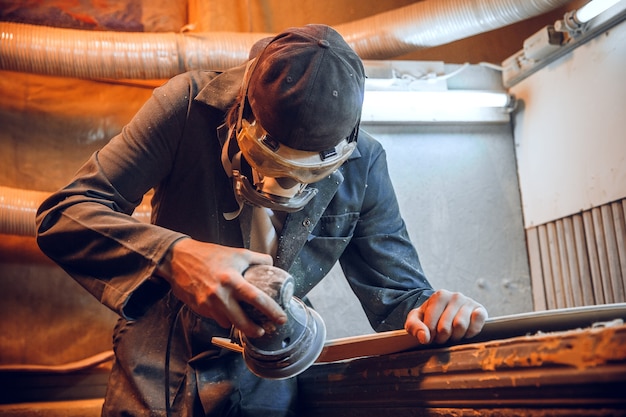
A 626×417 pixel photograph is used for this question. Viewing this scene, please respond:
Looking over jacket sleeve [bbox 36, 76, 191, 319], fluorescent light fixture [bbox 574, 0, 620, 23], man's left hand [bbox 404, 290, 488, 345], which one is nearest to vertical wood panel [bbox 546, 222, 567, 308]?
fluorescent light fixture [bbox 574, 0, 620, 23]

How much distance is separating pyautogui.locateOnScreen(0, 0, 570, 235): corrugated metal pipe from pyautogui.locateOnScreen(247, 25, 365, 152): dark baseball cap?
121 centimetres

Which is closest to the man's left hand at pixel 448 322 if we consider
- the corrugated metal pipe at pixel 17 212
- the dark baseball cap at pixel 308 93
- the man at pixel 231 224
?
the man at pixel 231 224

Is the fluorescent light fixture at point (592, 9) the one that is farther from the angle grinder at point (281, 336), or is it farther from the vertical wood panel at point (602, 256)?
the angle grinder at point (281, 336)

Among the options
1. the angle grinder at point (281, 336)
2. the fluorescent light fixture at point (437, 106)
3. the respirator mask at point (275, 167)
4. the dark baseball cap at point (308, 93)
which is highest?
the fluorescent light fixture at point (437, 106)

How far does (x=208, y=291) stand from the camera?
4.10ft

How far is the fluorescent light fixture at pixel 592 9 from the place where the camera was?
7.22 feet

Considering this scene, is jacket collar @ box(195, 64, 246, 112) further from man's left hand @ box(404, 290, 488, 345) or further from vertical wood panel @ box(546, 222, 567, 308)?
vertical wood panel @ box(546, 222, 567, 308)

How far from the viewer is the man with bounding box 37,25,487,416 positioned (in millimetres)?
1402

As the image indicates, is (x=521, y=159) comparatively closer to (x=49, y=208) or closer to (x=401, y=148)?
(x=401, y=148)

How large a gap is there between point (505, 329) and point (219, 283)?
0.54m

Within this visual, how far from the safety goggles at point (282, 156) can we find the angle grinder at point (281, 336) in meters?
0.28

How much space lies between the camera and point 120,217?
1.49 m

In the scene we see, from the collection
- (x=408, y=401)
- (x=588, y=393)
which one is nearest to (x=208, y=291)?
(x=408, y=401)

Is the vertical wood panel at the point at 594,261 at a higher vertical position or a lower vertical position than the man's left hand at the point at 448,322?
higher
